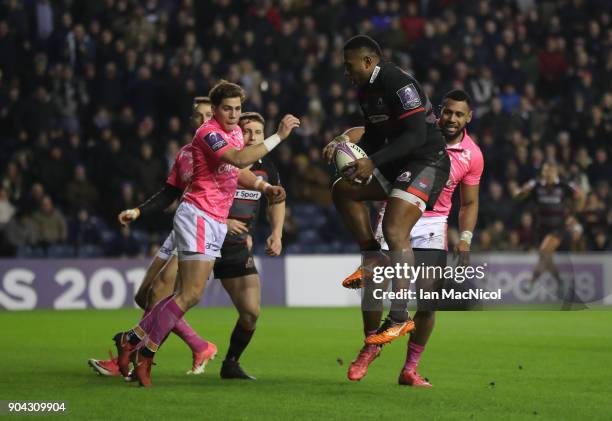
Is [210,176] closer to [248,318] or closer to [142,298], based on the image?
[248,318]

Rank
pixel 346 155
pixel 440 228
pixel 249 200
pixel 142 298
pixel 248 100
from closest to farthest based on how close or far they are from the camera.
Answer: pixel 346 155, pixel 440 228, pixel 142 298, pixel 249 200, pixel 248 100

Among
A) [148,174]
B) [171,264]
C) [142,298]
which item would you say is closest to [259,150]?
[171,264]

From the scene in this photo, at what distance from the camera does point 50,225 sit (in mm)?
19109

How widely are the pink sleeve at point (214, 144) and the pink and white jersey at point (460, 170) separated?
1.74m

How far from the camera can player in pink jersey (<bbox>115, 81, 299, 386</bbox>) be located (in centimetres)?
859

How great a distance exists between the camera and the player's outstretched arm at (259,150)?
830cm

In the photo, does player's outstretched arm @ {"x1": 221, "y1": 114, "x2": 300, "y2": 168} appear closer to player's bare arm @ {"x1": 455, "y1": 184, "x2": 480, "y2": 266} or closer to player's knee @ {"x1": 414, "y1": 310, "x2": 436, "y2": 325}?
player's bare arm @ {"x1": 455, "y1": 184, "x2": 480, "y2": 266}

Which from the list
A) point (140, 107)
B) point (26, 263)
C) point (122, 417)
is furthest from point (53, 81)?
point (122, 417)

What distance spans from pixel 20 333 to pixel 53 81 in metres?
7.59

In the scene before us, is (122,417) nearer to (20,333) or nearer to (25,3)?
(20,333)

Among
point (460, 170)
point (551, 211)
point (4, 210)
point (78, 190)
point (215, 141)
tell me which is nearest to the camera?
point (215, 141)

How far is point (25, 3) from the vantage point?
865 inches

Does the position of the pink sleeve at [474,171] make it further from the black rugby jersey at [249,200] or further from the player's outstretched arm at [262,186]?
the black rugby jersey at [249,200]

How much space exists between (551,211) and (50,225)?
26.1 feet
